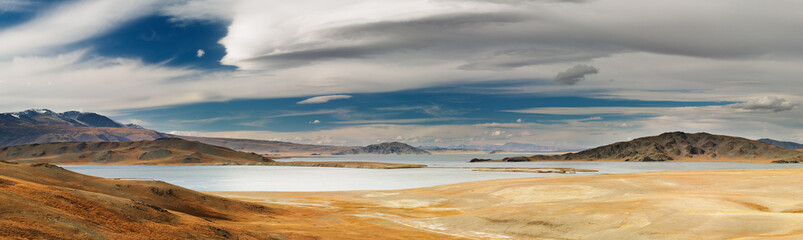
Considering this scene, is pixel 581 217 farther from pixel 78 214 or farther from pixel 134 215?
pixel 78 214

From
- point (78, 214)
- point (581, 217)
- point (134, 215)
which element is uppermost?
point (78, 214)

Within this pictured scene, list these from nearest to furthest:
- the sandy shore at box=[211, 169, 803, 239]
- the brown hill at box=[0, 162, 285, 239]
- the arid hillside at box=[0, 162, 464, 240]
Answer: the brown hill at box=[0, 162, 285, 239] → the arid hillside at box=[0, 162, 464, 240] → the sandy shore at box=[211, 169, 803, 239]

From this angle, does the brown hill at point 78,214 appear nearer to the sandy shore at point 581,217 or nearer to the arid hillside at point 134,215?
the arid hillside at point 134,215

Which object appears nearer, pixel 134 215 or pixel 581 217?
pixel 134 215

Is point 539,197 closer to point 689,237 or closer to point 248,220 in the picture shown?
point 689,237

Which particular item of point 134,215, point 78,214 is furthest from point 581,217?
point 78,214

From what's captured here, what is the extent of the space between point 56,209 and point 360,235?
1390 cm

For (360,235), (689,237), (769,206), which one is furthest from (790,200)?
(360,235)

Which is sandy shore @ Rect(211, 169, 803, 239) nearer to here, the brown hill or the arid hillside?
the arid hillside

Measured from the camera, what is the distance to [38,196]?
1841cm

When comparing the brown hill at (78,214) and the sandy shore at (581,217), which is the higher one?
the brown hill at (78,214)

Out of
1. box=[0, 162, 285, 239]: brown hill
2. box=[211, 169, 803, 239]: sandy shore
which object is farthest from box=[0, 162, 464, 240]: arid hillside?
box=[211, 169, 803, 239]: sandy shore

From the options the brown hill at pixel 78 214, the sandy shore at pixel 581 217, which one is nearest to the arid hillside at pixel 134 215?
the brown hill at pixel 78 214

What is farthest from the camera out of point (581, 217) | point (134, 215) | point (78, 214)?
point (581, 217)
